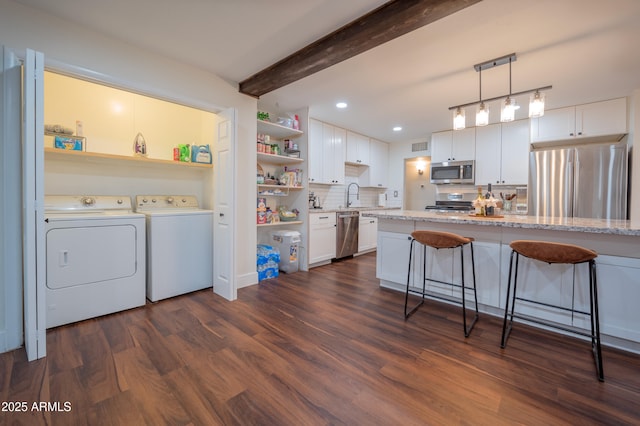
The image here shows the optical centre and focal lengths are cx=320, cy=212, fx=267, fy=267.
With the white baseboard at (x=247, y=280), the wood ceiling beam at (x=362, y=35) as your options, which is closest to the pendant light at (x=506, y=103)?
the wood ceiling beam at (x=362, y=35)

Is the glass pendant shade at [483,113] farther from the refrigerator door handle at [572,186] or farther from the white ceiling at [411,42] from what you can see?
Result: the refrigerator door handle at [572,186]

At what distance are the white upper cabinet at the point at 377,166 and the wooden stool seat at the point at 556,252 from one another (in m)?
4.01

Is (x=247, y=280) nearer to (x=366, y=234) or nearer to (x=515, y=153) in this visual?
(x=366, y=234)

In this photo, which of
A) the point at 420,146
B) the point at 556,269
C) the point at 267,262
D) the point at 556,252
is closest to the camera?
the point at 556,252

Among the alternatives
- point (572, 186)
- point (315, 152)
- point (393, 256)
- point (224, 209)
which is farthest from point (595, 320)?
point (315, 152)

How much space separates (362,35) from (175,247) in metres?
2.74

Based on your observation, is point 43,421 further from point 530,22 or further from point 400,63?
point 530,22

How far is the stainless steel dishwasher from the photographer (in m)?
4.65

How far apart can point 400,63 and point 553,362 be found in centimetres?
275

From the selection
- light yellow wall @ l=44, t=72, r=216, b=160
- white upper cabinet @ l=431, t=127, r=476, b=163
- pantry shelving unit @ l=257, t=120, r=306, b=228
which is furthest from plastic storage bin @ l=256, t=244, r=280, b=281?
white upper cabinet @ l=431, t=127, r=476, b=163

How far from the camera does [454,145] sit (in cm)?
510

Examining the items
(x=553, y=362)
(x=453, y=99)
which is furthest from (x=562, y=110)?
(x=553, y=362)

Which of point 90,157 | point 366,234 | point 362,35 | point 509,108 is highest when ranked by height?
point 362,35

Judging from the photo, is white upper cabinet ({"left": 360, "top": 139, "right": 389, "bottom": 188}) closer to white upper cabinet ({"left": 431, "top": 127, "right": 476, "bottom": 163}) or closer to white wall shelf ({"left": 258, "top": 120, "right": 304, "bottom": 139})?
white upper cabinet ({"left": 431, "top": 127, "right": 476, "bottom": 163})
